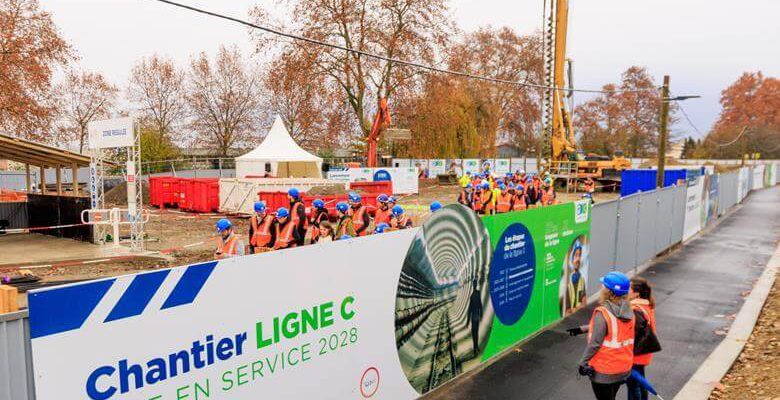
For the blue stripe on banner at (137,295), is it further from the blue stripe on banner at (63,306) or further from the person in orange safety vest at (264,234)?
the person in orange safety vest at (264,234)

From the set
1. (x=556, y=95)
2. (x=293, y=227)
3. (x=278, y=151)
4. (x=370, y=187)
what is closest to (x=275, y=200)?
(x=370, y=187)

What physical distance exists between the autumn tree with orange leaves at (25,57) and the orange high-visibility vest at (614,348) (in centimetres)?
2845

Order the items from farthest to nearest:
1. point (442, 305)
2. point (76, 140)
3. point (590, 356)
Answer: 1. point (76, 140)
2. point (442, 305)
3. point (590, 356)

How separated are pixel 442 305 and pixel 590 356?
1.85m

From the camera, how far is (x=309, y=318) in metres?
4.62

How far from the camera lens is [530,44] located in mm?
62688

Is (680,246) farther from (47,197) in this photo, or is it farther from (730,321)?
(47,197)

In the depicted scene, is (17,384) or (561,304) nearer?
(17,384)

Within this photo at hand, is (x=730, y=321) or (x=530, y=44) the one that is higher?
(x=530, y=44)

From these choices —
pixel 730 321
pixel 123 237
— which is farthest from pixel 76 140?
pixel 730 321

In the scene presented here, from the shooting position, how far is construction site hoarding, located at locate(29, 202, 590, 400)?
3182 millimetres

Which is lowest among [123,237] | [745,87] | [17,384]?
[123,237]

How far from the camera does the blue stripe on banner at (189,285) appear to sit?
360 centimetres

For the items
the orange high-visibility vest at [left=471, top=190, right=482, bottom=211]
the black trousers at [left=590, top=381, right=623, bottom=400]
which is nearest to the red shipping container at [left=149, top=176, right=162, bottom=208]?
the orange high-visibility vest at [left=471, top=190, right=482, bottom=211]
